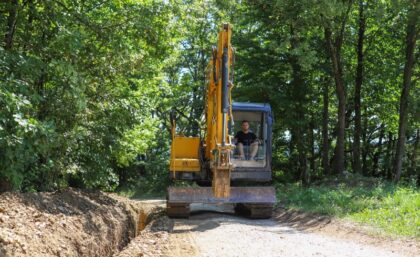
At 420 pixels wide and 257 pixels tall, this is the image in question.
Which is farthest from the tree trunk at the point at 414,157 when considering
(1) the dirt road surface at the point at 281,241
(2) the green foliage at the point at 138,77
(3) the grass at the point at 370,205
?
(1) the dirt road surface at the point at 281,241

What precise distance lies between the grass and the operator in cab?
2.21 metres

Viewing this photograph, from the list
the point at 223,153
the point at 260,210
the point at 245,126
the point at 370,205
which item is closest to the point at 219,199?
the point at 260,210

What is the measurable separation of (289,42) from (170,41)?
6335 mm

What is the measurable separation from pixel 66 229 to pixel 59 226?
166 millimetres

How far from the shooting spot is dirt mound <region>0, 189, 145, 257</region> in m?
6.65

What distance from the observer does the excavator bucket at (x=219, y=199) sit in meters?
12.2

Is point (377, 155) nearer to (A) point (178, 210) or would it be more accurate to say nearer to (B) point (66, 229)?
(A) point (178, 210)

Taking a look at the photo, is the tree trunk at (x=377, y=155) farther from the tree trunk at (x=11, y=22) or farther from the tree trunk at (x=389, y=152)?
the tree trunk at (x=11, y=22)

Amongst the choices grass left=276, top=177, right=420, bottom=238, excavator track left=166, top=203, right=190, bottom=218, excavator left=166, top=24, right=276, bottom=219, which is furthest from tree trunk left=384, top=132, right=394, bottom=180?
excavator track left=166, top=203, right=190, bottom=218

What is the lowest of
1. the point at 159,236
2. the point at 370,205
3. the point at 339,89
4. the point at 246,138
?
the point at 159,236

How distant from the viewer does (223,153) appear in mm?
10859

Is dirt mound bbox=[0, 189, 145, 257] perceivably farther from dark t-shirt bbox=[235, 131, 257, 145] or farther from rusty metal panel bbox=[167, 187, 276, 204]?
dark t-shirt bbox=[235, 131, 257, 145]

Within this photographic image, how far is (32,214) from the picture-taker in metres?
7.92

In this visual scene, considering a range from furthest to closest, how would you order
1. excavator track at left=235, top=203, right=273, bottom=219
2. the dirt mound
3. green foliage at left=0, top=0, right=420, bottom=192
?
1. excavator track at left=235, top=203, right=273, bottom=219
2. green foliage at left=0, top=0, right=420, bottom=192
3. the dirt mound
